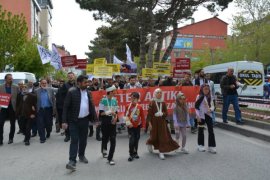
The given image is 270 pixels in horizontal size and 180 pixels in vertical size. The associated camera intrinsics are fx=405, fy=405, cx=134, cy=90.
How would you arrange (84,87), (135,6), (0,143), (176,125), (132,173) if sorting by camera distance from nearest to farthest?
(132,173) < (84,87) < (176,125) < (0,143) < (135,6)

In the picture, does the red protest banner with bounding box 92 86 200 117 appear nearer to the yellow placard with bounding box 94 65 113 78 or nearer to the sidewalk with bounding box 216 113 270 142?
the sidewalk with bounding box 216 113 270 142

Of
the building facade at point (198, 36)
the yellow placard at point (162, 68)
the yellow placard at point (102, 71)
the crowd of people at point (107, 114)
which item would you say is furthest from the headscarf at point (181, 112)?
the building facade at point (198, 36)

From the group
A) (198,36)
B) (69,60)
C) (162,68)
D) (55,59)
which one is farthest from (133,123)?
(198,36)

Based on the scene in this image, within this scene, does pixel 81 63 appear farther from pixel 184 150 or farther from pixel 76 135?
pixel 76 135

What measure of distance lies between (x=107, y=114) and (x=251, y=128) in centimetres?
544

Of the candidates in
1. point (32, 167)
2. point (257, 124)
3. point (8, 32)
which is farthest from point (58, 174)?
point (8, 32)

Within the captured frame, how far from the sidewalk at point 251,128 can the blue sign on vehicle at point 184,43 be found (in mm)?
77210

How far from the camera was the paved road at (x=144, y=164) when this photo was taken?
7309 millimetres

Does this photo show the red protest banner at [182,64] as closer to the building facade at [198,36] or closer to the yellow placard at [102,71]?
the yellow placard at [102,71]

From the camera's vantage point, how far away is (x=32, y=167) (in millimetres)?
8227

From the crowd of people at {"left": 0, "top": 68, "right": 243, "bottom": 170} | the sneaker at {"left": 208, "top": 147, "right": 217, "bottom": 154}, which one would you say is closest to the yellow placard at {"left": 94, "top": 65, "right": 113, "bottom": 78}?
the crowd of people at {"left": 0, "top": 68, "right": 243, "bottom": 170}

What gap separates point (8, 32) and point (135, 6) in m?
15.8

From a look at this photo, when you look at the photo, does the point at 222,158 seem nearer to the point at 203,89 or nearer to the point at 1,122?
the point at 203,89

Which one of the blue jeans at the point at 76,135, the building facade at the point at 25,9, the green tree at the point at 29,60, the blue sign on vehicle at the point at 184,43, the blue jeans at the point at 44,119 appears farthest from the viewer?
the blue sign on vehicle at the point at 184,43
